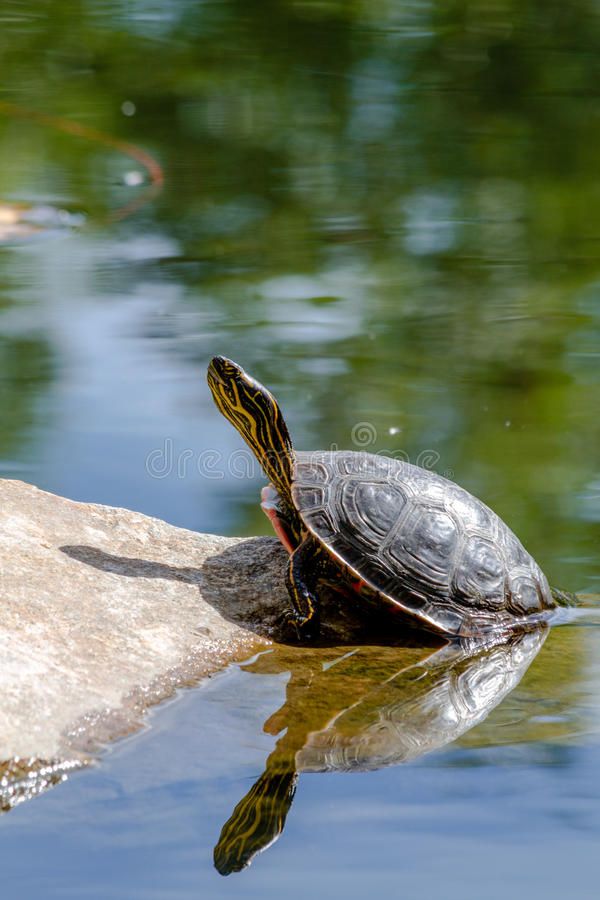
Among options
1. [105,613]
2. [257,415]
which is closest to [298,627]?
[105,613]

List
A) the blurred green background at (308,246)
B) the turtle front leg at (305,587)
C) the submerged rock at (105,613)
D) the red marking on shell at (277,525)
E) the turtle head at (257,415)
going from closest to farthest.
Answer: the submerged rock at (105,613) < the turtle front leg at (305,587) < the red marking on shell at (277,525) < the turtle head at (257,415) < the blurred green background at (308,246)

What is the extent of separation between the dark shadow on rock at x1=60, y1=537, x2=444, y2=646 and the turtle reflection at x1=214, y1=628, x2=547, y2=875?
0.35 ft

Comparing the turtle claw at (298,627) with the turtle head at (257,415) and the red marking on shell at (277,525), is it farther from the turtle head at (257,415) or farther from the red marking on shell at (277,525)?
the turtle head at (257,415)

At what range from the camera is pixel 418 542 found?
3.11 m

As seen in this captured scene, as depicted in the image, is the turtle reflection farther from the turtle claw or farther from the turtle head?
the turtle head

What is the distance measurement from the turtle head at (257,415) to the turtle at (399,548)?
0.16 feet

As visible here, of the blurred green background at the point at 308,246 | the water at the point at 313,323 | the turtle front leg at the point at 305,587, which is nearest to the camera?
the water at the point at 313,323

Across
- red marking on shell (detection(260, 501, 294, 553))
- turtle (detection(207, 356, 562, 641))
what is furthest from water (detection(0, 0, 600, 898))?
red marking on shell (detection(260, 501, 294, 553))

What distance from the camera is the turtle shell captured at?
121 inches

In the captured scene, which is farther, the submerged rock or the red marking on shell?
the red marking on shell

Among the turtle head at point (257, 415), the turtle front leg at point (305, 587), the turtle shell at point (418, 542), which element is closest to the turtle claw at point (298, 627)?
the turtle front leg at point (305, 587)

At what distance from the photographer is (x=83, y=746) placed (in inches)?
90.8

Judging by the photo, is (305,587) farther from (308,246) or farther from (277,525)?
(308,246)

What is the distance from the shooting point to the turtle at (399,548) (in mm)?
3055
